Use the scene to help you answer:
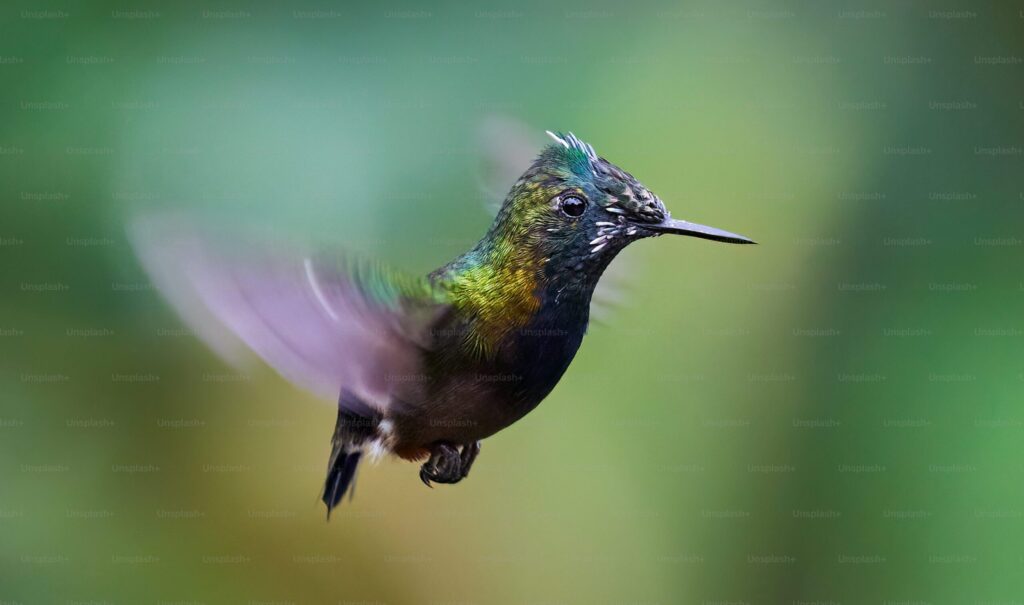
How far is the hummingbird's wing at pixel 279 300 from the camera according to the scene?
1185mm

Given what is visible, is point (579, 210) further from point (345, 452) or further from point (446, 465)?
point (345, 452)

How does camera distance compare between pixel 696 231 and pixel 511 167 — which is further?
pixel 511 167

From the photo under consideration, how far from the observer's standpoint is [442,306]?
1.52m

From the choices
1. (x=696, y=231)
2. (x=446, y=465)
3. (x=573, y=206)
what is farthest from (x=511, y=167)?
(x=696, y=231)

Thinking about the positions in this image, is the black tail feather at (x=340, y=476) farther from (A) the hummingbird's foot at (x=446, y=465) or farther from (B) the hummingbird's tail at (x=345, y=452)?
(A) the hummingbird's foot at (x=446, y=465)

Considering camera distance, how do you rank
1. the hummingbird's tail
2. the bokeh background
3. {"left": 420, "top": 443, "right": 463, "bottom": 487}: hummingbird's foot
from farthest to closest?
the bokeh background < the hummingbird's tail < {"left": 420, "top": 443, "right": 463, "bottom": 487}: hummingbird's foot

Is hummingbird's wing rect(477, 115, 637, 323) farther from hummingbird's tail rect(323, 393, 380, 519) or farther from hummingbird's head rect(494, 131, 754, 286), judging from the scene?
hummingbird's tail rect(323, 393, 380, 519)

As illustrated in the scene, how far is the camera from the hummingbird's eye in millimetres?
1484

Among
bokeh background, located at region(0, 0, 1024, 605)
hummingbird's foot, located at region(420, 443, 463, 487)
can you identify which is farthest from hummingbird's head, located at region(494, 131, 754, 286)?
bokeh background, located at region(0, 0, 1024, 605)

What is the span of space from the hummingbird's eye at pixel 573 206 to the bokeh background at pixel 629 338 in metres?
1.67

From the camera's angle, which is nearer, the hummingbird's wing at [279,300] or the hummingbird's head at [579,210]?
the hummingbird's wing at [279,300]

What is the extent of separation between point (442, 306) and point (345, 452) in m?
0.48

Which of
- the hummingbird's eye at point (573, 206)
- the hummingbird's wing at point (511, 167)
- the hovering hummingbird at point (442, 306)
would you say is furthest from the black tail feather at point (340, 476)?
the hummingbird's eye at point (573, 206)

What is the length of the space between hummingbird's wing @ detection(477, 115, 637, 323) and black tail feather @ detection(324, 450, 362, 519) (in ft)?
1.71
